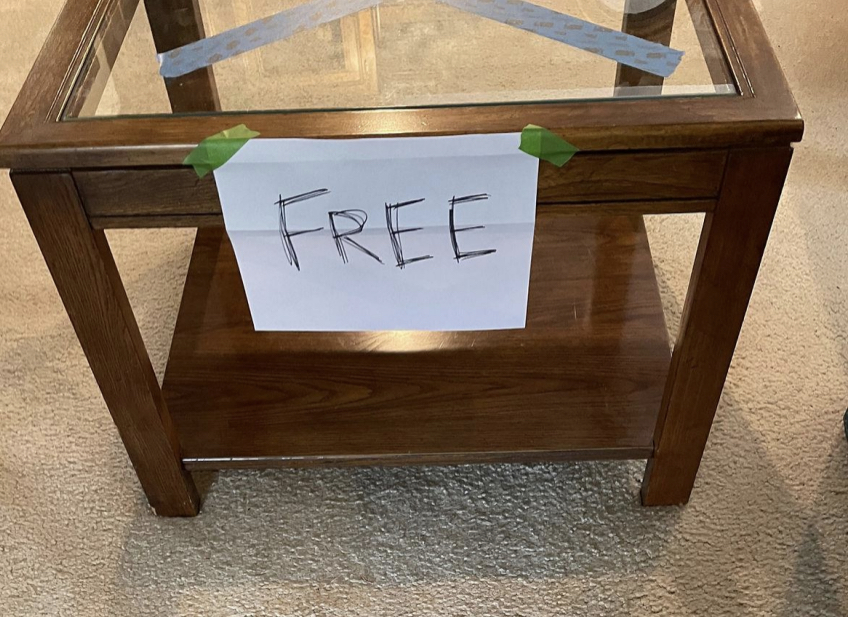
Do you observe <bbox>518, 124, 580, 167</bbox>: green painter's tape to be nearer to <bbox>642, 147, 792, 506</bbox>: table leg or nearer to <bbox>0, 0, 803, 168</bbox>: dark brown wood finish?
<bbox>0, 0, 803, 168</bbox>: dark brown wood finish

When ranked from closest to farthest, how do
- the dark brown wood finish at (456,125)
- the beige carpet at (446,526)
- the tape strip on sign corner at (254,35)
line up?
the dark brown wood finish at (456,125) < the tape strip on sign corner at (254,35) < the beige carpet at (446,526)

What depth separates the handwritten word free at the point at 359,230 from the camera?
70cm

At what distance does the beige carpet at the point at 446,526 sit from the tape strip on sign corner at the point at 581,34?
480 millimetres

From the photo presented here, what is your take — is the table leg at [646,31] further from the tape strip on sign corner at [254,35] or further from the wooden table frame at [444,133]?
the tape strip on sign corner at [254,35]

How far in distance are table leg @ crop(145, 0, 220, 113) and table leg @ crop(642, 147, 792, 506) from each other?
1.34 ft

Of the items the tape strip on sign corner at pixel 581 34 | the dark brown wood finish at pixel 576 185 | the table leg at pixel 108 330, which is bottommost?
the table leg at pixel 108 330

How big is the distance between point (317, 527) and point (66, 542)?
0.27 meters

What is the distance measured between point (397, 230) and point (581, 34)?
0.24 metres

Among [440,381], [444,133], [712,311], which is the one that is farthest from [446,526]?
[444,133]

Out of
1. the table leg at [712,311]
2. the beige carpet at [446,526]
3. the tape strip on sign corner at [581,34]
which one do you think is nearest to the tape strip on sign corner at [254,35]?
the tape strip on sign corner at [581,34]

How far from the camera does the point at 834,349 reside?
45.1 inches

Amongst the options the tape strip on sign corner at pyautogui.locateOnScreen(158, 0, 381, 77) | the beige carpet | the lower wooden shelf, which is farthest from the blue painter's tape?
the beige carpet

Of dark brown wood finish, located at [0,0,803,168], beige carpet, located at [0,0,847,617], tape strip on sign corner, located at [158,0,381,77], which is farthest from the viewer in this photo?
beige carpet, located at [0,0,847,617]

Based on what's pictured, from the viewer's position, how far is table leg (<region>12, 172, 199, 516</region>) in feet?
2.29
